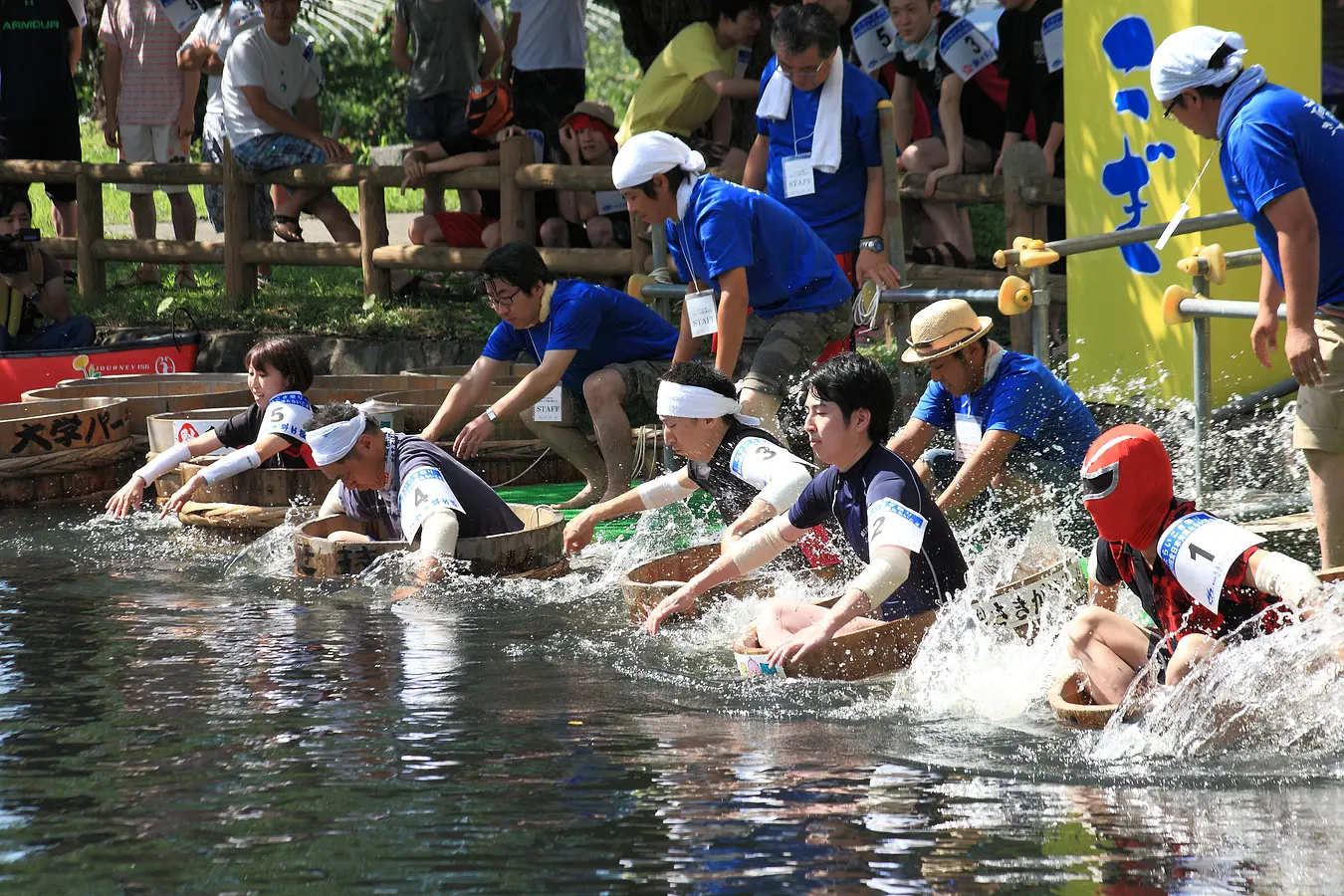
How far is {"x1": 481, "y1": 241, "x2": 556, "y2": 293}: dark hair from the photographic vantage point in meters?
8.57

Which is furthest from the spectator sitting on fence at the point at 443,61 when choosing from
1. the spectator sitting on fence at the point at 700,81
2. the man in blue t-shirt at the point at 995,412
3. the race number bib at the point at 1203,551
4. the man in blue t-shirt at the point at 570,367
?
the race number bib at the point at 1203,551

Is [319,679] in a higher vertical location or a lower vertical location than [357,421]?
lower

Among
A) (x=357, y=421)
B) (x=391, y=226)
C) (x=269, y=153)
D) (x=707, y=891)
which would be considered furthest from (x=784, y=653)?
(x=391, y=226)

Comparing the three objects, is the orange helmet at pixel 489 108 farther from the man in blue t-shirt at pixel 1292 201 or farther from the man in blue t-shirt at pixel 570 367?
the man in blue t-shirt at pixel 1292 201

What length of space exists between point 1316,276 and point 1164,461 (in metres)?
1.08

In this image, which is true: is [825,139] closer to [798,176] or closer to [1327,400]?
[798,176]

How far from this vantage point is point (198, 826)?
170 inches

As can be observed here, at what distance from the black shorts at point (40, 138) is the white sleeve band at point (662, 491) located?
31.4 ft

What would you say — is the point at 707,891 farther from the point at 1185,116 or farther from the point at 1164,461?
the point at 1185,116

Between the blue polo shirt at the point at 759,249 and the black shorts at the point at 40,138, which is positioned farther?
the black shorts at the point at 40,138

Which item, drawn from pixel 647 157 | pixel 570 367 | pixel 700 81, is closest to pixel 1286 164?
pixel 647 157

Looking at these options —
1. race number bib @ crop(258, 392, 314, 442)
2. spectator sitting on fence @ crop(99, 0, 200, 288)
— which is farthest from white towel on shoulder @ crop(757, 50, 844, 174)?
spectator sitting on fence @ crop(99, 0, 200, 288)

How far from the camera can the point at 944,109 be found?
1047cm

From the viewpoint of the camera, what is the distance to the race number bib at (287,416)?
8234 mm
